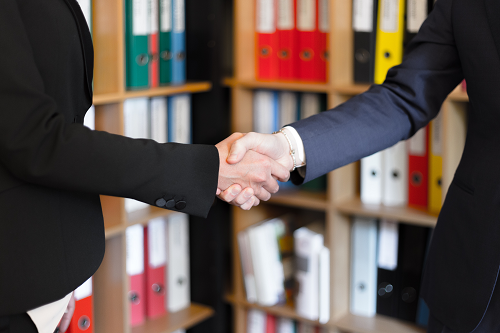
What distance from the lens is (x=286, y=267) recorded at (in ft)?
7.16

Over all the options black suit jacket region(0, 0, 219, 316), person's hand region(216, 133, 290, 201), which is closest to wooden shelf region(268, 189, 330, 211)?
person's hand region(216, 133, 290, 201)

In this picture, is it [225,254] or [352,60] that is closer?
[352,60]

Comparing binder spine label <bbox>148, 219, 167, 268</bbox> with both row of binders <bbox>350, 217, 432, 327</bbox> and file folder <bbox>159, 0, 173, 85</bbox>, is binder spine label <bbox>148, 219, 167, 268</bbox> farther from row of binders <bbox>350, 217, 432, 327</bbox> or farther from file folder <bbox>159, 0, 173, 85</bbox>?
row of binders <bbox>350, 217, 432, 327</bbox>

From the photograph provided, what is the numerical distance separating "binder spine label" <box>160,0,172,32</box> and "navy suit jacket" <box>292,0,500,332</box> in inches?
36.4

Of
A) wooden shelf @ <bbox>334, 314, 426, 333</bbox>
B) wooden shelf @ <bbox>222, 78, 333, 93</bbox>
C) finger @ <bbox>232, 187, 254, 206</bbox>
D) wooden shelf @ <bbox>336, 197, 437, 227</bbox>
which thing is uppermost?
wooden shelf @ <bbox>222, 78, 333, 93</bbox>

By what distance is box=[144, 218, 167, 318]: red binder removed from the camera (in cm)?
206

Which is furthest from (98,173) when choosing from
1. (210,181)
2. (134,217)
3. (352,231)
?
(352,231)

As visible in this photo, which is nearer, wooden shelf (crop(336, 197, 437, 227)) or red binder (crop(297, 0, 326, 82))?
wooden shelf (crop(336, 197, 437, 227))

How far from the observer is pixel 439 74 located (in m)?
1.24

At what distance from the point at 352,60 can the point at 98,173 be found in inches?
49.7

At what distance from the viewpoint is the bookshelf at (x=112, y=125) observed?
5.59ft

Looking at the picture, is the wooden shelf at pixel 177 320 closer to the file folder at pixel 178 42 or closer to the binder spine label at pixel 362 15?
the file folder at pixel 178 42

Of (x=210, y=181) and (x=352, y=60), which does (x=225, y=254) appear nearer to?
(x=352, y=60)

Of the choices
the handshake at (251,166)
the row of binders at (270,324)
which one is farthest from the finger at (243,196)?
the row of binders at (270,324)
